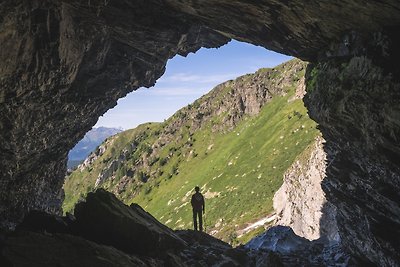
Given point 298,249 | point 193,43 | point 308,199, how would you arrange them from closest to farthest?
point 298,249 < point 193,43 < point 308,199

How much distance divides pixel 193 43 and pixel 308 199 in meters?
69.9

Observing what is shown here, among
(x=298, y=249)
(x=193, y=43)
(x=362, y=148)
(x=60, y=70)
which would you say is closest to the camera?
(x=362, y=148)

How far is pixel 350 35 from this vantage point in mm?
24031

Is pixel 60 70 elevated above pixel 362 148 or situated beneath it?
elevated above

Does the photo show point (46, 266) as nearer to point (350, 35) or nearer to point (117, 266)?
point (117, 266)

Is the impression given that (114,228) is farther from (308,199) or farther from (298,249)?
(308,199)

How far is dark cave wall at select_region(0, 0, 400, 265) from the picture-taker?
2191cm

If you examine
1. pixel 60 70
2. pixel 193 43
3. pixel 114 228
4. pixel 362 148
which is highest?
pixel 193 43

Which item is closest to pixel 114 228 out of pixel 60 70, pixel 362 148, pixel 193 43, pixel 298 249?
pixel 60 70

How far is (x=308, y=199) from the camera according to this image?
105 meters

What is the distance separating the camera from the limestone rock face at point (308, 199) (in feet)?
305

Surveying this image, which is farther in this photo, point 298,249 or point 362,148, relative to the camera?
point 298,249

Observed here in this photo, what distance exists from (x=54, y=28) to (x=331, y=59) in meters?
19.9

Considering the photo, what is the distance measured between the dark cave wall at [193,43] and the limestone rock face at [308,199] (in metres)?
57.0
